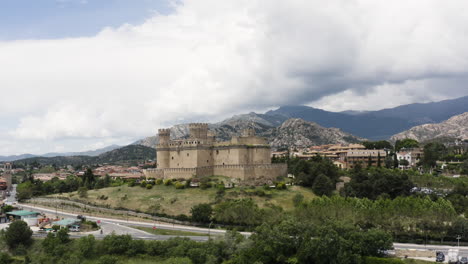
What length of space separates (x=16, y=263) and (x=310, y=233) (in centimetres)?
3662

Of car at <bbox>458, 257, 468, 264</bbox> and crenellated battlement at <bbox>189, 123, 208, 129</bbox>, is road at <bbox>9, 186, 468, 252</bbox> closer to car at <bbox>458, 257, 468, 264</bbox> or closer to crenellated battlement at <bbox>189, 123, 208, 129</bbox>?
car at <bbox>458, 257, 468, 264</bbox>

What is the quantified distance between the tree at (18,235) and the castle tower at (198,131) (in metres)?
36.7

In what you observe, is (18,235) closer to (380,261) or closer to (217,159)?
(217,159)

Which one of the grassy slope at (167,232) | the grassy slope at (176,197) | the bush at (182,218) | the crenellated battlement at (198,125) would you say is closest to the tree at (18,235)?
the grassy slope at (167,232)

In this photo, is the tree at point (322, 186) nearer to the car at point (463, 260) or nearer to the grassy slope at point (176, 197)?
the grassy slope at point (176, 197)

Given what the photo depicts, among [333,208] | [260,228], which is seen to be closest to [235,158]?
[333,208]

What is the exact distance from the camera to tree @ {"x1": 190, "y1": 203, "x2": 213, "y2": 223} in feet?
198

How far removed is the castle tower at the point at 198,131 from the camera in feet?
271

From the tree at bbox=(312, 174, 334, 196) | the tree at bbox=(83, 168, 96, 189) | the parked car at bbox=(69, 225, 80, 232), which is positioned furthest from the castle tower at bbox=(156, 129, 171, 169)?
the tree at bbox=(312, 174, 334, 196)

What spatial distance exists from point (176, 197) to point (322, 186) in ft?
87.9

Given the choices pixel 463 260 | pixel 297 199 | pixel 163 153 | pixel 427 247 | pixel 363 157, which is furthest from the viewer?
pixel 363 157

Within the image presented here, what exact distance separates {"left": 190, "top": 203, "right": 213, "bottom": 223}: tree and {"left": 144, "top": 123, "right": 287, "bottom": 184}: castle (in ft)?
50.8

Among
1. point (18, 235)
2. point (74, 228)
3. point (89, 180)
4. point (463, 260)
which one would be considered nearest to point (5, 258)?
point (18, 235)

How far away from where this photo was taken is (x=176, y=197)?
69938 mm
